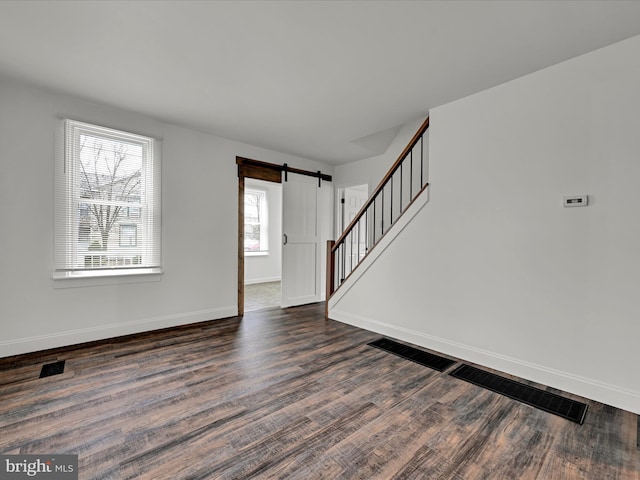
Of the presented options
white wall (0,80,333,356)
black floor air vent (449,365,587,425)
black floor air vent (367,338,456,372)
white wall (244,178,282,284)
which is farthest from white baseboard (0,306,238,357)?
white wall (244,178,282,284)

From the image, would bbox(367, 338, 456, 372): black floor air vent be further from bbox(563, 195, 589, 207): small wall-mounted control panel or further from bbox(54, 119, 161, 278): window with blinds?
bbox(54, 119, 161, 278): window with blinds

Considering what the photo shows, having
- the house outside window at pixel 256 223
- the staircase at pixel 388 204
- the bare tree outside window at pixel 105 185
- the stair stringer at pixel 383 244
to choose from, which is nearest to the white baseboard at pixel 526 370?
the stair stringer at pixel 383 244

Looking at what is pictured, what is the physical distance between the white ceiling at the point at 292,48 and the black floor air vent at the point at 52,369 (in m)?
2.58

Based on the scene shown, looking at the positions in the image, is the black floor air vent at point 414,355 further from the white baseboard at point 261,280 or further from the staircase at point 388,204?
the white baseboard at point 261,280

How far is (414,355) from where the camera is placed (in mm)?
2955

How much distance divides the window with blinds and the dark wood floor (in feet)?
3.28

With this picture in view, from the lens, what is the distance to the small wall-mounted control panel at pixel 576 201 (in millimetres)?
2213

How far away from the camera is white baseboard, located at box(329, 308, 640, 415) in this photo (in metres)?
2.06

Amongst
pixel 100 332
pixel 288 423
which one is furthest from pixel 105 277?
pixel 288 423

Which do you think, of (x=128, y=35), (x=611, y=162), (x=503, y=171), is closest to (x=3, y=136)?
(x=128, y=35)

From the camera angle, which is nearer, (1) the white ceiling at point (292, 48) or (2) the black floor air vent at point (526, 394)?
(1) the white ceiling at point (292, 48)

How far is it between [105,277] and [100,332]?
1.99ft

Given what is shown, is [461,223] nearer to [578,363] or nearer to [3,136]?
[578,363]

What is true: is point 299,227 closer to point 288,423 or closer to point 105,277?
point 105,277
